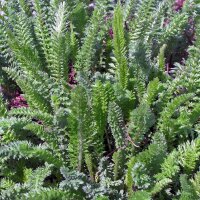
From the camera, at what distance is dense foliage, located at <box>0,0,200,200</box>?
5.56ft

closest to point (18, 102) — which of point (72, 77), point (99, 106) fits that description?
point (72, 77)

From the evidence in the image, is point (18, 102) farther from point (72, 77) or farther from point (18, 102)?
point (72, 77)

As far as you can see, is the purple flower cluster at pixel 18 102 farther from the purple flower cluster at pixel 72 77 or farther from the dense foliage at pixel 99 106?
the purple flower cluster at pixel 72 77

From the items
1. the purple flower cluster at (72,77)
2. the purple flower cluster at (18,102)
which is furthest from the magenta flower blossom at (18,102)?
the purple flower cluster at (72,77)

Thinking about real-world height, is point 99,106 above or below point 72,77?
below

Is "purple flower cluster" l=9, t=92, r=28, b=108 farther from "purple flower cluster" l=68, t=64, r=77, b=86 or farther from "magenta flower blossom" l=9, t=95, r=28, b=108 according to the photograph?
"purple flower cluster" l=68, t=64, r=77, b=86

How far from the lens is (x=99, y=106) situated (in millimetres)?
1884

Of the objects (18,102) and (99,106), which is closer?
(99,106)

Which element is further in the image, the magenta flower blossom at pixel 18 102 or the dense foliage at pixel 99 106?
the magenta flower blossom at pixel 18 102

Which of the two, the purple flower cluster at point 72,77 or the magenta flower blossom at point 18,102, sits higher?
the purple flower cluster at point 72,77

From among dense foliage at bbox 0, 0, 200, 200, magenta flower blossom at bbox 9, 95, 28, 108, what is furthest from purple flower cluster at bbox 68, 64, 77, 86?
magenta flower blossom at bbox 9, 95, 28, 108

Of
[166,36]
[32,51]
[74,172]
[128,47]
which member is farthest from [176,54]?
[74,172]

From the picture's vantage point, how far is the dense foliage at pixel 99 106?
1694mm

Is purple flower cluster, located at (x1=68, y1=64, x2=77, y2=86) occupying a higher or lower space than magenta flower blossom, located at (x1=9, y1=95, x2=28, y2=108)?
higher
